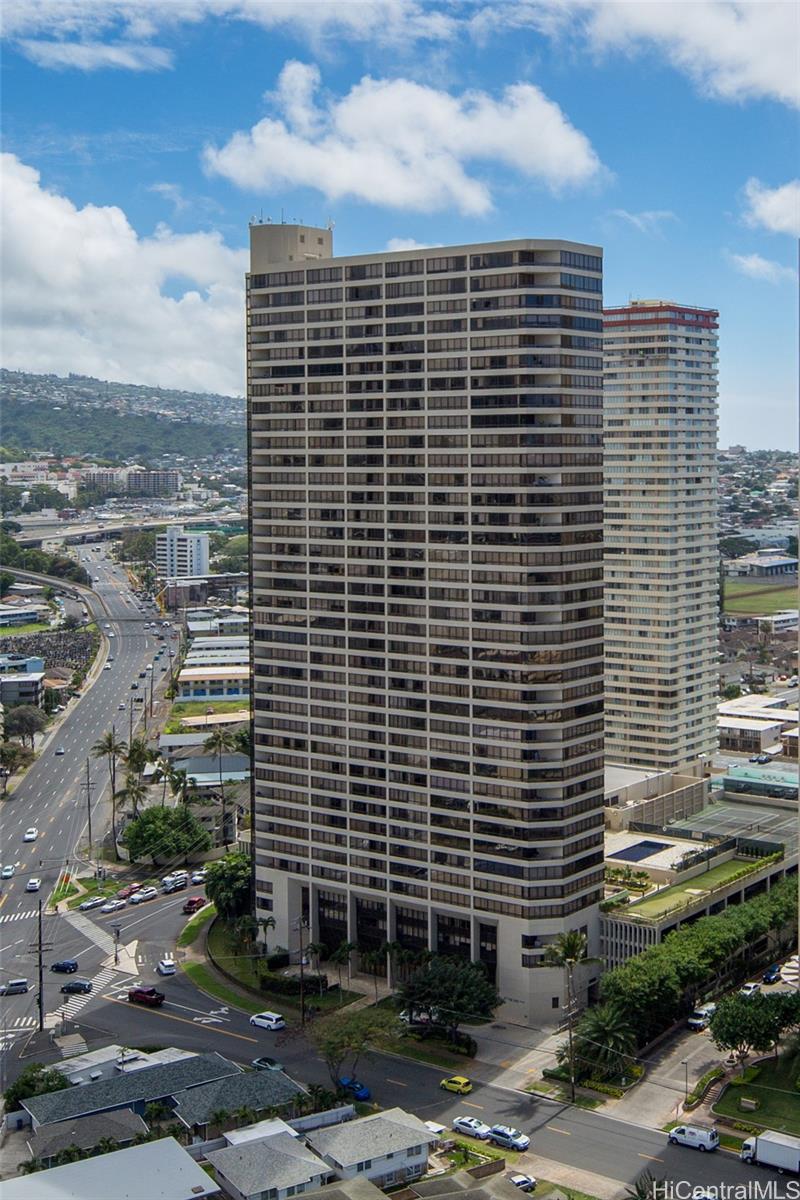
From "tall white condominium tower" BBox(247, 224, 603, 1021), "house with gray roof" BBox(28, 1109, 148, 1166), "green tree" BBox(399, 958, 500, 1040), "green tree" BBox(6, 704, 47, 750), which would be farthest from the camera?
"green tree" BBox(6, 704, 47, 750)

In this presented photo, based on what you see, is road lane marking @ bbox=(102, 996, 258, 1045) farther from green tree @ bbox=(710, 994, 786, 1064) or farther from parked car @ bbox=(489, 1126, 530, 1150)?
green tree @ bbox=(710, 994, 786, 1064)

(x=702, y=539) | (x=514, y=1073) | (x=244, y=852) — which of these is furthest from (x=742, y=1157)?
(x=702, y=539)

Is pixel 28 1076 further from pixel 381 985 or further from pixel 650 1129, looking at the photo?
pixel 650 1129

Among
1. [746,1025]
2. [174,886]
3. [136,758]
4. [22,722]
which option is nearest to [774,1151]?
[746,1025]

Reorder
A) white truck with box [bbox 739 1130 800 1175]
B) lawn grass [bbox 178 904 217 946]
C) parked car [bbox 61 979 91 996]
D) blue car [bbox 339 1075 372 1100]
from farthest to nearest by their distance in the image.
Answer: lawn grass [bbox 178 904 217 946]
parked car [bbox 61 979 91 996]
blue car [bbox 339 1075 372 1100]
white truck with box [bbox 739 1130 800 1175]

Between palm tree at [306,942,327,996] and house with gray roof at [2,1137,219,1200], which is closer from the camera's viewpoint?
house with gray roof at [2,1137,219,1200]

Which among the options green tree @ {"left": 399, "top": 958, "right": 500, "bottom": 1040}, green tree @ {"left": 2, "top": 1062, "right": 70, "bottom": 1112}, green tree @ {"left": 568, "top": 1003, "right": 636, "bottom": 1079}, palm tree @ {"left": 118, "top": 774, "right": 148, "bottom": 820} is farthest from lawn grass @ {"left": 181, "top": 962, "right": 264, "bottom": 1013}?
palm tree @ {"left": 118, "top": 774, "right": 148, "bottom": 820}
